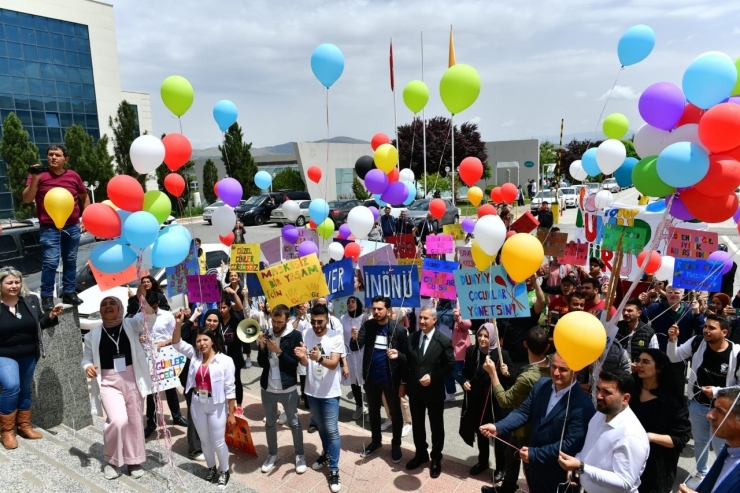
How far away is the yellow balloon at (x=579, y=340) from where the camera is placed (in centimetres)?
324

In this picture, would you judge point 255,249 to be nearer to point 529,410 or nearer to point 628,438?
point 529,410

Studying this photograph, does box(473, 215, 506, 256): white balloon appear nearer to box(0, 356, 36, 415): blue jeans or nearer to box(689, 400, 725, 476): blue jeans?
box(689, 400, 725, 476): blue jeans

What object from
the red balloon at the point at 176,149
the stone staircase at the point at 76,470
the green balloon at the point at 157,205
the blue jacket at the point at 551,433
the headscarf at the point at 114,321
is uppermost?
the red balloon at the point at 176,149

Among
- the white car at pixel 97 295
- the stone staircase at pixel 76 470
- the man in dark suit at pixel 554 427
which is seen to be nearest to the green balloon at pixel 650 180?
the man in dark suit at pixel 554 427

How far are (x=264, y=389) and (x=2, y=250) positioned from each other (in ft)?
34.5

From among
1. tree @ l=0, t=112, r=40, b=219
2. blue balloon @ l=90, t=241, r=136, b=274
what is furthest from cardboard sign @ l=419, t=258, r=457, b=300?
tree @ l=0, t=112, r=40, b=219

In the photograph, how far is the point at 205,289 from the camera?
21.7ft

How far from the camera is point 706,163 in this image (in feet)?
12.9

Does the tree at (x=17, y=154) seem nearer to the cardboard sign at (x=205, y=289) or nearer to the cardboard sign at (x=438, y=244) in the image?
the cardboard sign at (x=205, y=289)

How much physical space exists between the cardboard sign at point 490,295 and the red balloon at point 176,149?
341cm

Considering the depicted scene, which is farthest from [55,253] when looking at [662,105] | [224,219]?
[662,105]

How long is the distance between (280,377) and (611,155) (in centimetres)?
493

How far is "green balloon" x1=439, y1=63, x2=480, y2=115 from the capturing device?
648 cm

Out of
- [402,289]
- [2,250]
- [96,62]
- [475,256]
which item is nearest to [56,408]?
[402,289]
